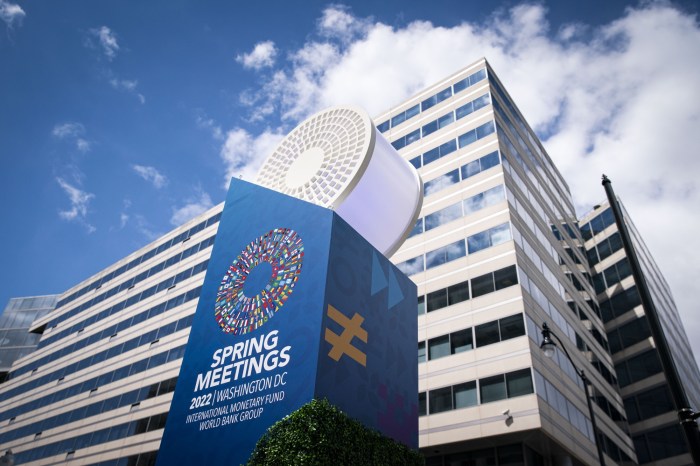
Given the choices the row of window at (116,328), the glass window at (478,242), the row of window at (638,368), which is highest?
the row of window at (116,328)

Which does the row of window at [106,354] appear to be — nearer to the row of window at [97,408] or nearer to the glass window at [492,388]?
the row of window at [97,408]

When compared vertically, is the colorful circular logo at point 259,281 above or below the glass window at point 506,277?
below

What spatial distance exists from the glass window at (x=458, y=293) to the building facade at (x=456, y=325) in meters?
0.09

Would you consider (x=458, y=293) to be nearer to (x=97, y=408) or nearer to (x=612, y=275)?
(x=612, y=275)

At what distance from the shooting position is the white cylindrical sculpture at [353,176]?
65.6 feet

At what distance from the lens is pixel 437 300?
37.7 meters

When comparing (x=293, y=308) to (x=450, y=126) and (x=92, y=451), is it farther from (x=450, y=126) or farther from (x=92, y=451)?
Result: (x=92, y=451)

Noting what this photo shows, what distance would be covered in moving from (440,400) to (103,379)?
39.9 metres

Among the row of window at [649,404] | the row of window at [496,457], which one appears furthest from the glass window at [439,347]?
the row of window at [649,404]

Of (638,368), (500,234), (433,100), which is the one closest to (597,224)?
(638,368)

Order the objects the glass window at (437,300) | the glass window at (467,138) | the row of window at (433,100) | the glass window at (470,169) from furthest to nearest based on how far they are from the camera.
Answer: the row of window at (433,100) → the glass window at (467,138) → the glass window at (470,169) → the glass window at (437,300)

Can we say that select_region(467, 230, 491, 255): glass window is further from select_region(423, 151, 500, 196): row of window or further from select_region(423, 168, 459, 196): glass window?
select_region(423, 168, 459, 196): glass window

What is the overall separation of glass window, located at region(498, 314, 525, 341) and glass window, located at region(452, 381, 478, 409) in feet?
11.6

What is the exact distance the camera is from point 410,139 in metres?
50.2
